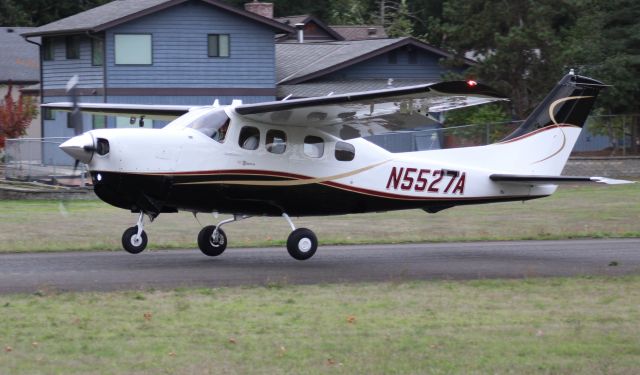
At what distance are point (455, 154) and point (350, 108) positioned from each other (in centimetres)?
279

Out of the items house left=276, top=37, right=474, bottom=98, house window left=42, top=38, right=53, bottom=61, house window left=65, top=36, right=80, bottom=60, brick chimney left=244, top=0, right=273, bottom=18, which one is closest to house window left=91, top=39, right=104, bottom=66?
house window left=65, top=36, right=80, bottom=60

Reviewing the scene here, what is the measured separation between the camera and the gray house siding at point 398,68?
150ft

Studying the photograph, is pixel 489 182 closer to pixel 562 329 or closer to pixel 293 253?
pixel 293 253

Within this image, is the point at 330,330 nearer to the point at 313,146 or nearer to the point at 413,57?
the point at 313,146

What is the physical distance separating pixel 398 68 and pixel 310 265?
31.6m

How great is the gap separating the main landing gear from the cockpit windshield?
143 cm

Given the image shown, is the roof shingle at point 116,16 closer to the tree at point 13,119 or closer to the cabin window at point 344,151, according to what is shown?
the tree at point 13,119

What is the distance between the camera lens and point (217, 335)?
9898mm

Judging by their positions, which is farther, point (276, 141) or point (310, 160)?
point (310, 160)

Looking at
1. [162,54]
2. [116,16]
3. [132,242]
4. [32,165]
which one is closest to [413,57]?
[162,54]

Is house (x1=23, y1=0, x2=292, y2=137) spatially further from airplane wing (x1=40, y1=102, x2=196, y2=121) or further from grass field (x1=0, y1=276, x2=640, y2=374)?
grass field (x1=0, y1=276, x2=640, y2=374)

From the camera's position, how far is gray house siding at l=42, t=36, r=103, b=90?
40688 millimetres

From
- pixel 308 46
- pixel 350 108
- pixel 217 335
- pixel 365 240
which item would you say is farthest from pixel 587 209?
pixel 308 46

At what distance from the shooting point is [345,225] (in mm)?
23031
